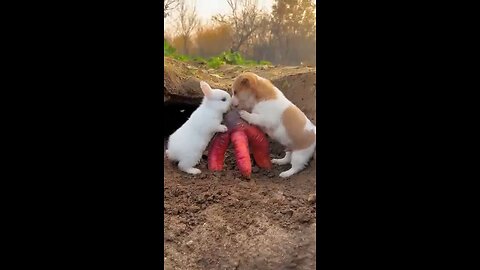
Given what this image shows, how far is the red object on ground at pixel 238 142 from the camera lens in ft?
11.0

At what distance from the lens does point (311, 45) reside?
3291 mm

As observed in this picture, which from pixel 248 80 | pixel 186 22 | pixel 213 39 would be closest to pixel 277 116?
pixel 248 80

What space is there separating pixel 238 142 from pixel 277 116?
214 mm

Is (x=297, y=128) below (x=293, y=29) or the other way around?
below

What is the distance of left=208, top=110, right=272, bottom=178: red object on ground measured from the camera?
3354 mm

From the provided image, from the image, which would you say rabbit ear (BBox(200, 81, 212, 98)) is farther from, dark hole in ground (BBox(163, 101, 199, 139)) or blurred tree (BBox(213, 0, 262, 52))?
blurred tree (BBox(213, 0, 262, 52))

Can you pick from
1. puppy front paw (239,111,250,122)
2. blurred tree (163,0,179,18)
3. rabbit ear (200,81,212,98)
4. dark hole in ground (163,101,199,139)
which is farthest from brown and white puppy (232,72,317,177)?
blurred tree (163,0,179,18)

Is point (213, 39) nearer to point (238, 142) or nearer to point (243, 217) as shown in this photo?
point (238, 142)

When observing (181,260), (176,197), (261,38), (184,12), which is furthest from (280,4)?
→ (181,260)

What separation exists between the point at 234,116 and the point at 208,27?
0.43 m

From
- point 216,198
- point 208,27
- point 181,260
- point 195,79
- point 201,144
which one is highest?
point 208,27

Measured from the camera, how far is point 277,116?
3.35m

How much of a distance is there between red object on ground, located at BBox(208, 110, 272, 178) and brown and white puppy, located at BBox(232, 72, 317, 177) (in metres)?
0.03
